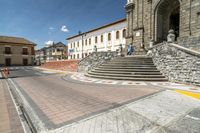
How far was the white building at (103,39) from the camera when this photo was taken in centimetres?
2706

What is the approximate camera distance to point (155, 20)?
16.9m

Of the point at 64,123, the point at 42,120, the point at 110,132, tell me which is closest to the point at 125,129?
the point at 110,132

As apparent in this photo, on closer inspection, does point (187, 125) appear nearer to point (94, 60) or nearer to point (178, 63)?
point (178, 63)

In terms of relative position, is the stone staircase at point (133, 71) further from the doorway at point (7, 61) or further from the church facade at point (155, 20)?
the doorway at point (7, 61)

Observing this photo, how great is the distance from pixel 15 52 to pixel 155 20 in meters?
41.2

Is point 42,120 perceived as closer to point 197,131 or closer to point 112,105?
point 112,105

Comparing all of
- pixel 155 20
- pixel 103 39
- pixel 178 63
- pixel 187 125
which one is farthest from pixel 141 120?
pixel 103 39

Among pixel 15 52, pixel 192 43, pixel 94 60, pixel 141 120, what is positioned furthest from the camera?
pixel 15 52

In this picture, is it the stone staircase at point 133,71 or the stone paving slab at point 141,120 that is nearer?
the stone paving slab at point 141,120

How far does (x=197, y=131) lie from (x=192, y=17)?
14.2 meters

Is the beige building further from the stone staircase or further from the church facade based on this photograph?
the stone staircase

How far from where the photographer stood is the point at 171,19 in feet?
63.4

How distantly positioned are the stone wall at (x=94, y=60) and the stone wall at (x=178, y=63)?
581 cm

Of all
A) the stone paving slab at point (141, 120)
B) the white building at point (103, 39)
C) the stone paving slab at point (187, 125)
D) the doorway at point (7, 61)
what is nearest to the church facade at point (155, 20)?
the white building at point (103, 39)
